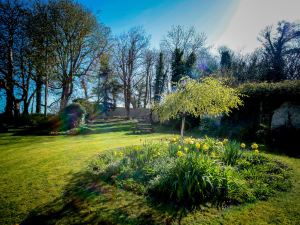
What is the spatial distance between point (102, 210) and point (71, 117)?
16792mm

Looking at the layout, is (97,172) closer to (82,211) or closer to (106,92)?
(82,211)

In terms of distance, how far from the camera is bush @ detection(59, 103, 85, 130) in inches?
736

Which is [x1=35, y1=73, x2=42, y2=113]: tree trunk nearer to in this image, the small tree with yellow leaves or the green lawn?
the small tree with yellow leaves

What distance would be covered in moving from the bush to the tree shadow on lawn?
49.7 ft

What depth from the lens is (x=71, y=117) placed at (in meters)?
19.0

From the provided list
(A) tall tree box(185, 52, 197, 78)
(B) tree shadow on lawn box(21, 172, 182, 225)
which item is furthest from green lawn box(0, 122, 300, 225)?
(A) tall tree box(185, 52, 197, 78)

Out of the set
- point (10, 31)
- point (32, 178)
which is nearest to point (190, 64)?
point (10, 31)

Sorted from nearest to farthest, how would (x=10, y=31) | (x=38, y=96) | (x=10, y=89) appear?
(x=10, y=31) → (x=10, y=89) → (x=38, y=96)

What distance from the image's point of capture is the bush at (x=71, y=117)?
18.7 metres

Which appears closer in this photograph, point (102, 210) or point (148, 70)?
point (102, 210)

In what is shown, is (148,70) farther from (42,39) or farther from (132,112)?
(42,39)

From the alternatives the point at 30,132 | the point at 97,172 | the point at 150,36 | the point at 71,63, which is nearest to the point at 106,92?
the point at 150,36

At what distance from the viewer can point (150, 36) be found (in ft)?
114

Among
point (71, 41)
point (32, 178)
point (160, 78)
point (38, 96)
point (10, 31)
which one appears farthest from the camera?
point (160, 78)
